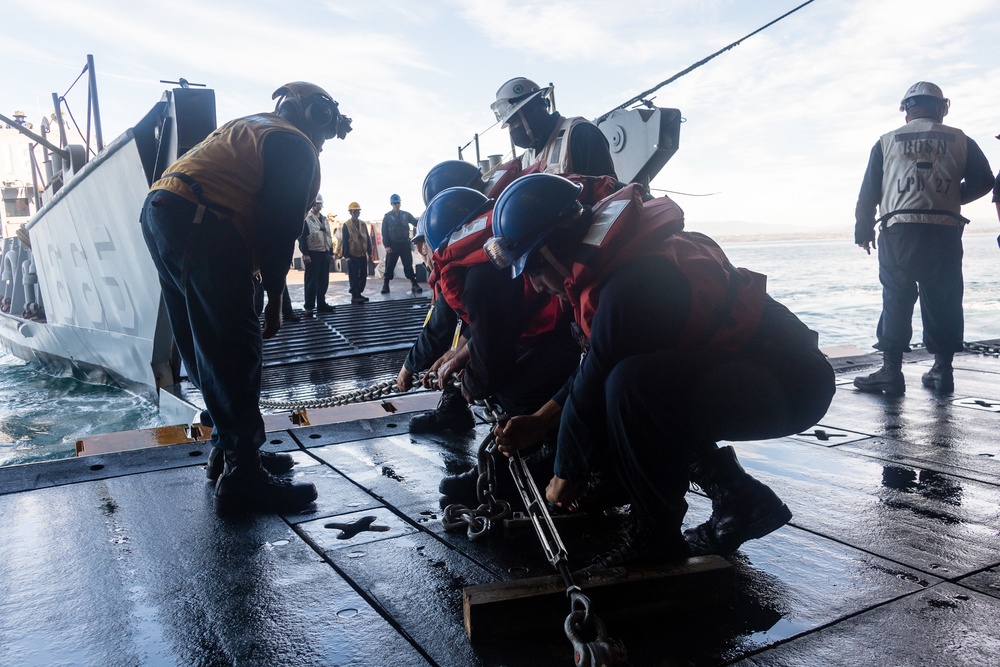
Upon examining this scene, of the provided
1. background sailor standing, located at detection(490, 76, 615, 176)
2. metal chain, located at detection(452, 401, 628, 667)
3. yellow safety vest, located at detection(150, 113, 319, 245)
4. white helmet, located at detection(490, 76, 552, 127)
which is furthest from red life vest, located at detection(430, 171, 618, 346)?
white helmet, located at detection(490, 76, 552, 127)

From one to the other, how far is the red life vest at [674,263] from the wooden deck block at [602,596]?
582 mm

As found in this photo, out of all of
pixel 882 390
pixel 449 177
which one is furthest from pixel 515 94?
pixel 882 390

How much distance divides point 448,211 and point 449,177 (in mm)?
797

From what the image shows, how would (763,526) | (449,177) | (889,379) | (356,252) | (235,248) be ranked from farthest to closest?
1. (356,252)
2. (889,379)
3. (449,177)
4. (235,248)
5. (763,526)

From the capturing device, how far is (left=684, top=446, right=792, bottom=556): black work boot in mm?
2053

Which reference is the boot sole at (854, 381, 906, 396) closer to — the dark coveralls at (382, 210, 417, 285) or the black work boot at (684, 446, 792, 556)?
the black work boot at (684, 446, 792, 556)

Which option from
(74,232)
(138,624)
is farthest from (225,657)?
(74,232)

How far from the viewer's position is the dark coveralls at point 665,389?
5.86 ft

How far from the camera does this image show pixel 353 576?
6.84 ft

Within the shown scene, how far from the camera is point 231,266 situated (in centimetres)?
268

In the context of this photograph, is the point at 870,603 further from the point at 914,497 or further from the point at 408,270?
the point at 408,270

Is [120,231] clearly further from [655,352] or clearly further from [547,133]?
[655,352]

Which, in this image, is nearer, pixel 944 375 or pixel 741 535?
pixel 741 535

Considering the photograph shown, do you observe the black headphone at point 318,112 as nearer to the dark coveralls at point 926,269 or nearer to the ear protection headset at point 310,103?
the ear protection headset at point 310,103
